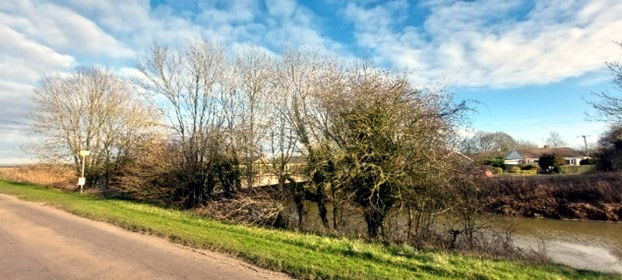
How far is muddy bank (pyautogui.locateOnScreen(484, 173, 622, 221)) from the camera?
26.1 metres

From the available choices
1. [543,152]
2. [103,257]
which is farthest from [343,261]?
[543,152]

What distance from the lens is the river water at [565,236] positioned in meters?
13.5

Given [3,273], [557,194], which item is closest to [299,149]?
[3,273]

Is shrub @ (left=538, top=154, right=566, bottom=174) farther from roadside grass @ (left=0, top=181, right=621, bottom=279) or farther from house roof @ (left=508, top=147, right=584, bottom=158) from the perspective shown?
roadside grass @ (left=0, top=181, right=621, bottom=279)

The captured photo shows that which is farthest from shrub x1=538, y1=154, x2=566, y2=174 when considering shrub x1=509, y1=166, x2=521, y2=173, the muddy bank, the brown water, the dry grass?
the dry grass

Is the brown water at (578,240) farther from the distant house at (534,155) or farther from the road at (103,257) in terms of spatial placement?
the distant house at (534,155)

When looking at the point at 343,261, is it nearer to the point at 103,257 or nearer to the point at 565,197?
the point at 103,257

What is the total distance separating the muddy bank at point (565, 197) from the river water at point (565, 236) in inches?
67.5

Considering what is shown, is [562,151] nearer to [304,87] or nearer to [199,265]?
[304,87]

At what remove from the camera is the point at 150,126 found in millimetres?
24766

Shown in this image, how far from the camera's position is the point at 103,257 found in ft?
23.6

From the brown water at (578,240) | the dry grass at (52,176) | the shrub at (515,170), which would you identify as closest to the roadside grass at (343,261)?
the brown water at (578,240)

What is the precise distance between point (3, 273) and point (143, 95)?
16.6 metres

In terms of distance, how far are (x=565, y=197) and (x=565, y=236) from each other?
35.0 ft
